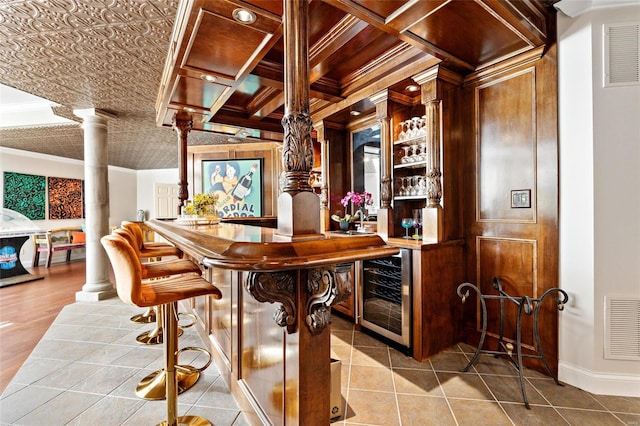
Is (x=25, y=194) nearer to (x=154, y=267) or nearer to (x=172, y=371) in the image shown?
(x=154, y=267)

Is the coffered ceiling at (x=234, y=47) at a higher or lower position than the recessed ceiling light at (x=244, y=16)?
higher

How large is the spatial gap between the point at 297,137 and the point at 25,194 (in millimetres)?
8688

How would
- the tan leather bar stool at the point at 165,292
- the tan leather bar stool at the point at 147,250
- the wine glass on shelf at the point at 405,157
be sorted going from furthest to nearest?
the wine glass on shelf at the point at 405,157, the tan leather bar stool at the point at 147,250, the tan leather bar stool at the point at 165,292

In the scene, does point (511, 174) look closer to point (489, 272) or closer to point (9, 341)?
point (489, 272)

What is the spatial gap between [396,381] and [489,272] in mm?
1233

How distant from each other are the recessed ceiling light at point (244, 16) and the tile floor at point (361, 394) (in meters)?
2.39

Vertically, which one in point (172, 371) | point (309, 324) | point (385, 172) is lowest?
point (172, 371)

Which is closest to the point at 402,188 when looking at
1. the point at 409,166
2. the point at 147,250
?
→ the point at 409,166

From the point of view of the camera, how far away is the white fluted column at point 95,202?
4.04 meters

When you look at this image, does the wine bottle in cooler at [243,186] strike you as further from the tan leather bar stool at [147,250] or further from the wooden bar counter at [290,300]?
the wooden bar counter at [290,300]

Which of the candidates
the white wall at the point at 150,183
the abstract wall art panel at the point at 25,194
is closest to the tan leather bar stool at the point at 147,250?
the abstract wall art panel at the point at 25,194

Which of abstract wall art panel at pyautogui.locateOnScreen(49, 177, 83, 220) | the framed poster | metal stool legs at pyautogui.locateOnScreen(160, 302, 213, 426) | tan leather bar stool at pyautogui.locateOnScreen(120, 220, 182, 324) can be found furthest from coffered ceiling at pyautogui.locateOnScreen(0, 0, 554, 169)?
abstract wall art panel at pyautogui.locateOnScreen(49, 177, 83, 220)

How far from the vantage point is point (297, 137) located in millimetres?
1055

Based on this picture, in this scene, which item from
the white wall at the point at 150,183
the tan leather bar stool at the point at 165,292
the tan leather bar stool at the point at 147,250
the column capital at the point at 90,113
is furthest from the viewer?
the white wall at the point at 150,183
